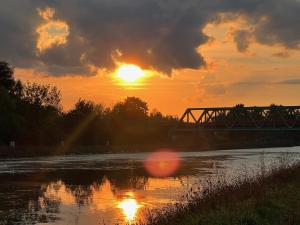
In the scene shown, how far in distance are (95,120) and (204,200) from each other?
344ft

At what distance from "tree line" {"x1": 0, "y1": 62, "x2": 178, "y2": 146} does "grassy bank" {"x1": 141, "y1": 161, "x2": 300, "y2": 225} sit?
3158 inches

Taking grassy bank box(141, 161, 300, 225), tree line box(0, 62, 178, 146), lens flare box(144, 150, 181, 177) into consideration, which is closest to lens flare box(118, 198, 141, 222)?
grassy bank box(141, 161, 300, 225)

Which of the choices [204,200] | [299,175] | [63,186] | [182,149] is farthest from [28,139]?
[204,200]

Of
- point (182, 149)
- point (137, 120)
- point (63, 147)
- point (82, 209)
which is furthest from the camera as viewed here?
point (137, 120)

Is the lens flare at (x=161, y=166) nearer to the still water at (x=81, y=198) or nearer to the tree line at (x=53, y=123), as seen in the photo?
the still water at (x=81, y=198)

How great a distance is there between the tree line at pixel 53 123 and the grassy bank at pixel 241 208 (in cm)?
8021

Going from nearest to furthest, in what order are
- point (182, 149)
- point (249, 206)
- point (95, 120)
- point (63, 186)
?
1. point (249, 206)
2. point (63, 186)
3. point (95, 120)
4. point (182, 149)

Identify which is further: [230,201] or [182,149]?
[182,149]

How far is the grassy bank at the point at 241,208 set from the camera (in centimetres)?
1681

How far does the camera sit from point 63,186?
37906mm

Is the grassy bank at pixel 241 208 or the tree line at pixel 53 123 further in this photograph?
the tree line at pixel 53 123

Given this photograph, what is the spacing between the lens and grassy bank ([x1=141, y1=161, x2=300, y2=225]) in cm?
1681

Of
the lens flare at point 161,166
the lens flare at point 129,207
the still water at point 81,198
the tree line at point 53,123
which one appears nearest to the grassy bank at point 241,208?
the lens flare at point 129,207

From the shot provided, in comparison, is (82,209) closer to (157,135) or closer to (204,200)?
(204,200)
